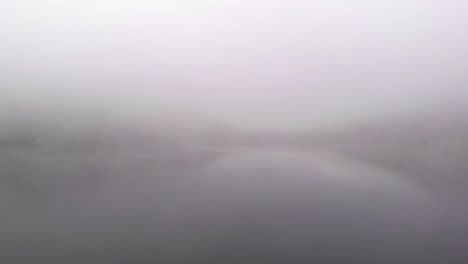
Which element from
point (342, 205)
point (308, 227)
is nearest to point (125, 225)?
point (308, 227)

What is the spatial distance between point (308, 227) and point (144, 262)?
141 inches

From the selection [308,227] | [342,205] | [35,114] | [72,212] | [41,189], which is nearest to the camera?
[308,227]

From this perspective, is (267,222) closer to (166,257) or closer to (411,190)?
(166,257)

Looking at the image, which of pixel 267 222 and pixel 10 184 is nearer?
pixel 267 222

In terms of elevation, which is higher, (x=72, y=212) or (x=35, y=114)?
(x=35, y=114)

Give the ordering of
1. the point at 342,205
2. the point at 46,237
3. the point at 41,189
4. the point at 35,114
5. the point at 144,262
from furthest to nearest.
→ the point at 35,114
the point at 41,189
the point at 342,205
the point at 46,237
the point at 144,262

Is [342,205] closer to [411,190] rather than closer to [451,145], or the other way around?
[411,190]

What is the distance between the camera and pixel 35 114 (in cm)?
4019

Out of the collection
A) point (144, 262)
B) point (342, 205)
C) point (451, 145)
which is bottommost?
point (144, 262)

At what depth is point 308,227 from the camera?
9.03 m

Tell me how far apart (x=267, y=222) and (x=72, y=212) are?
4346 mm

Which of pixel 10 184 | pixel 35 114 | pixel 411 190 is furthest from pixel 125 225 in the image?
pixel 35 114

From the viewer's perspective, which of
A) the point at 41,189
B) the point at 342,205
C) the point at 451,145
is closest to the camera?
the point at 342,205

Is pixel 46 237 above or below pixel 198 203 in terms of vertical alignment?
below
